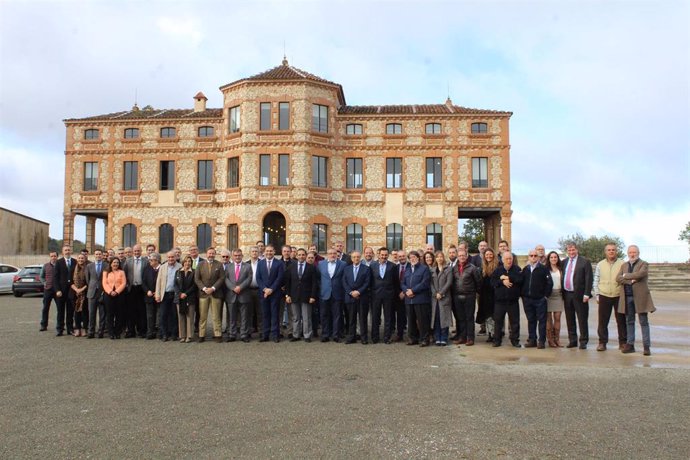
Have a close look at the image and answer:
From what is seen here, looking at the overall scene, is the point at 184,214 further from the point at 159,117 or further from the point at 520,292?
the point at 520,292

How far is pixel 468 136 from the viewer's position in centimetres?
3166

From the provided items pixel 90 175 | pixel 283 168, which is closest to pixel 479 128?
pixel 283 168

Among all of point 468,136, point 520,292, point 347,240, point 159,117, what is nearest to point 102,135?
point 159,117

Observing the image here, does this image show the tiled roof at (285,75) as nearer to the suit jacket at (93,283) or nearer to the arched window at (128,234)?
Answer: the arched window at (128,234)

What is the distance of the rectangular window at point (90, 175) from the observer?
109 ft

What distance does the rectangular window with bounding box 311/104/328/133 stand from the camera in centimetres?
3083

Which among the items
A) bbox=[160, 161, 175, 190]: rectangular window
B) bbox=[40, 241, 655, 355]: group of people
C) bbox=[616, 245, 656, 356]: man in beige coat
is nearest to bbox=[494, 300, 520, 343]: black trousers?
bbox=[40, 241, 655, 355]: group of people

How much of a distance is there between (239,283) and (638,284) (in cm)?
772

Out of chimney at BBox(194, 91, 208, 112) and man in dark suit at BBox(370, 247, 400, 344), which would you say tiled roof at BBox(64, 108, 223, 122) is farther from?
man in dark suit at BBox(370, 247, 400, 344)

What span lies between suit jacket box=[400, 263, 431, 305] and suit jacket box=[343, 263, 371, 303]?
32.0 inches

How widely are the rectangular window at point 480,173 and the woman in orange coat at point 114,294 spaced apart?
79.2 ft

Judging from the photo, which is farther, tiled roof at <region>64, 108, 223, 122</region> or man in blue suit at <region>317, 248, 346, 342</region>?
tiled roof at <region>64, 108, 223, 122</region>

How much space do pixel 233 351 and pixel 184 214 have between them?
2412 cm

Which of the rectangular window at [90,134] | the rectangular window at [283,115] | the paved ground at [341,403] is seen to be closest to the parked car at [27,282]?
the rectangular window at [90,134]
